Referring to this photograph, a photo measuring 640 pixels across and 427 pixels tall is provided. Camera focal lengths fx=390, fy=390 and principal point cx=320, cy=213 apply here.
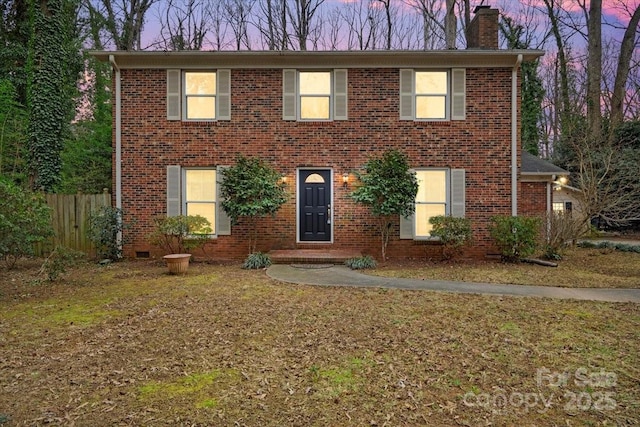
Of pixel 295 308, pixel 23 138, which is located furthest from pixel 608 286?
pixel 23 138

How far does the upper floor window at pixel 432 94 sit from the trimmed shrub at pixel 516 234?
2.93 meters

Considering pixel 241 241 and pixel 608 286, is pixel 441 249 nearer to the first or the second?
pixel 608 286

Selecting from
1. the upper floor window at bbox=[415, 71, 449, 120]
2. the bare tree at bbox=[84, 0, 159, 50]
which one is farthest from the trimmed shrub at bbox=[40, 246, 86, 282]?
the bare tree at bbox=[84, 0, 159, 50]

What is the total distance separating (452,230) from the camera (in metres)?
9.23

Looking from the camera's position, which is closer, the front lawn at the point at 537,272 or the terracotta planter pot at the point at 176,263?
the front lawn at the point at 537,272

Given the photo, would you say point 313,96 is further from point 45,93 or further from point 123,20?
point 123,20

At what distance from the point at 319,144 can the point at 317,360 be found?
7313mm

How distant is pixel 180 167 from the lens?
33.7 feet

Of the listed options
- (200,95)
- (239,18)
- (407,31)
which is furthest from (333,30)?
(200,95)

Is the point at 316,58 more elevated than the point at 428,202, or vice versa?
the point at 316,58

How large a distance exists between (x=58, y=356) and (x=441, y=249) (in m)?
8.46

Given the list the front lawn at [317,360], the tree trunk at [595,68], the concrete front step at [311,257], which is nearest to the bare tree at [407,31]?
the tree trunk at [595,68]

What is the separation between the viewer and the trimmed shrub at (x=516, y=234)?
9164mm

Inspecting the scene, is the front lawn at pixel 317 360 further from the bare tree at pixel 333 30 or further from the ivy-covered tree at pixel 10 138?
the bare tree at pixel 333 30
